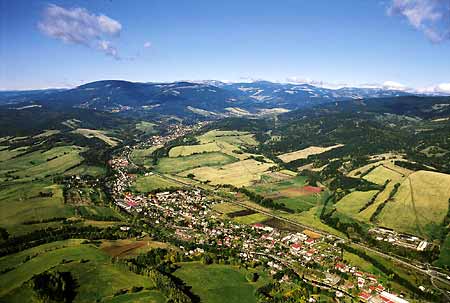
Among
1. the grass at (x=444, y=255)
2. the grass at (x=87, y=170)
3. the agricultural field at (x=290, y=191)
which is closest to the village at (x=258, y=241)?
the grass at (x=444, y=255)

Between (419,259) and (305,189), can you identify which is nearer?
(419,259)

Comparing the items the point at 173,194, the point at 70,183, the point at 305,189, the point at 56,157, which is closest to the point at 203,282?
the point at 173,194

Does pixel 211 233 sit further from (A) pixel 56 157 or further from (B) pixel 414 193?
(A) pixel 56 157

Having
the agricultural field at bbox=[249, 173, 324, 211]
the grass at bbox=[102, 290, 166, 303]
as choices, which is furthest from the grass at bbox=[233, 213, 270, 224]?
the grass at bbox=[102, 290, 166, 303]

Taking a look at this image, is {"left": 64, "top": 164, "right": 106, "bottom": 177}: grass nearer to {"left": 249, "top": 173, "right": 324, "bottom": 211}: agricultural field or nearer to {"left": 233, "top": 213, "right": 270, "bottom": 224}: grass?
{"left": 249, "top": 173, "right": 324, "bottom": 211}: agricultural field

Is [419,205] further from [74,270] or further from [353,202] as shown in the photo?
[74,270]

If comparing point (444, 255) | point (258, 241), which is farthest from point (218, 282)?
point (444, 255)
